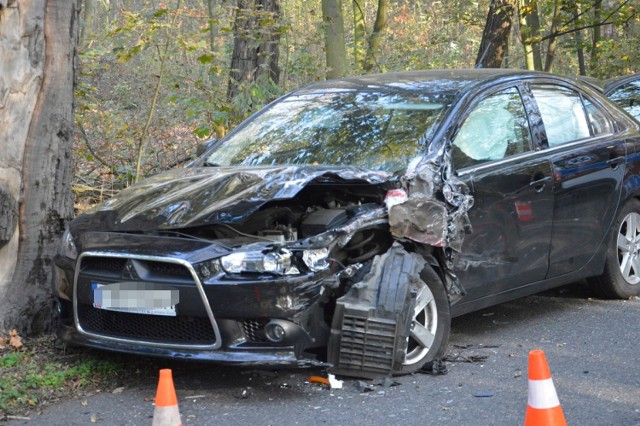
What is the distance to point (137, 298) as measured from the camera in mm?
5062

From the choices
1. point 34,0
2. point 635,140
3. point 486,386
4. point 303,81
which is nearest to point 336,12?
point 303,81

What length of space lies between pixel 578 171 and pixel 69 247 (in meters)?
3.65

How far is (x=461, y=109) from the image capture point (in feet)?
20.2

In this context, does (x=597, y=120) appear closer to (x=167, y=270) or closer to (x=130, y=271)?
(x=167, y=270)

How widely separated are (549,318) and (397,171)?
85.0 inches

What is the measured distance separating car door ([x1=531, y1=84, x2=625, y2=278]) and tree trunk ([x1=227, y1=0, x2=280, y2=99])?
4478mm

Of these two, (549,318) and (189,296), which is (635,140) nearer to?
(549,318)

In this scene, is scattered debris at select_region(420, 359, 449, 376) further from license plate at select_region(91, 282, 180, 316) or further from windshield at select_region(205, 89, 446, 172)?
license plate at select_region(91, 282, 180, 316)

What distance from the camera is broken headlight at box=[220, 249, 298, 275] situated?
494 cm

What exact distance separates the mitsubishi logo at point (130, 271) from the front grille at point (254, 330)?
2.15ft

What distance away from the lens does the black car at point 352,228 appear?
196 inches

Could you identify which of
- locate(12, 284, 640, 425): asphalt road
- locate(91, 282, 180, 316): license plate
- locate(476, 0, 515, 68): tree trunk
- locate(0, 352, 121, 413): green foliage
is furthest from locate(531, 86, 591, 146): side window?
locate(476, 0, 515, 68): tree trunk

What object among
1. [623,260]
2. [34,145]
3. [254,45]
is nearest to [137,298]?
[34,145]

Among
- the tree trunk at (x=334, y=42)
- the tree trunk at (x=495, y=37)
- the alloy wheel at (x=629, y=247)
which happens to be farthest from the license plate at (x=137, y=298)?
the tree trunk at (x=334, y=42)
